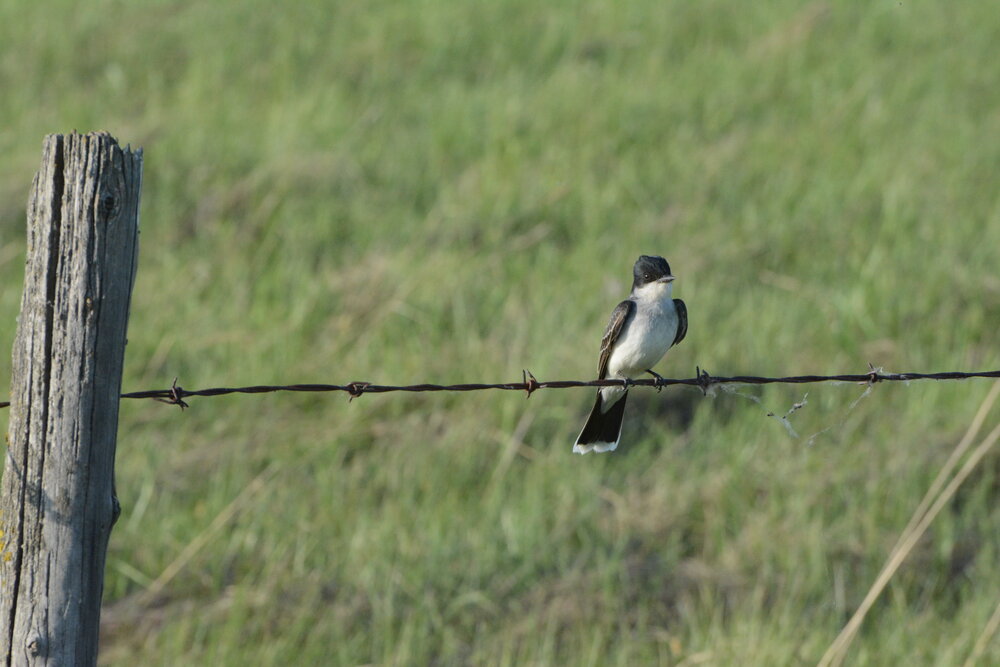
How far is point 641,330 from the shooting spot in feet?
15.4

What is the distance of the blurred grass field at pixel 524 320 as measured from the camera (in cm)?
512

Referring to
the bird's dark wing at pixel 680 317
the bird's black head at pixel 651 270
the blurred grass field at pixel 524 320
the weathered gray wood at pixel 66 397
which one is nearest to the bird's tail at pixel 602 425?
the bird's dark wing at pixel 680 317

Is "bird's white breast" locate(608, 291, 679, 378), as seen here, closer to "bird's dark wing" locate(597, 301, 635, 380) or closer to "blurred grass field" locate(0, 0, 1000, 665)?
"bird's dark wing" locate(597, 301, 635, 380)

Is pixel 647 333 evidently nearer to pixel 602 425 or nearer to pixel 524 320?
pixel 602 425

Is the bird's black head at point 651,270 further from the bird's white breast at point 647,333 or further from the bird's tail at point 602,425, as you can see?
the bird's tail at point 602,425

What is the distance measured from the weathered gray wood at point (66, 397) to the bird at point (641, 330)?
2.37m

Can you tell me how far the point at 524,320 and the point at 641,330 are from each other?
8.37 feet

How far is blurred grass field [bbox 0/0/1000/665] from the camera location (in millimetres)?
5125

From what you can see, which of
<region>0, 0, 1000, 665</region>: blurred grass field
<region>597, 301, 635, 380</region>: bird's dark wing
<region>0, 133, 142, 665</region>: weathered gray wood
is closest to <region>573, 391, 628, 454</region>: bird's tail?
<region>597, 301, 635, 380</region>: bird's dark wing

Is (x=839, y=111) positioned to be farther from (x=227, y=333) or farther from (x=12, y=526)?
(x=12, y=526)

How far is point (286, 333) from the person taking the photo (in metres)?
7.09

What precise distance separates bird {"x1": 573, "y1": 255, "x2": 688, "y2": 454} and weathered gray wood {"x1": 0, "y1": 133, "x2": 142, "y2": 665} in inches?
93.2

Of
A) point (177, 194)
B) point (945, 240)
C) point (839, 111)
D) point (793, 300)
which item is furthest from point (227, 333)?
point (839, 111)

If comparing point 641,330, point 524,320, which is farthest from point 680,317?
point 524,320
